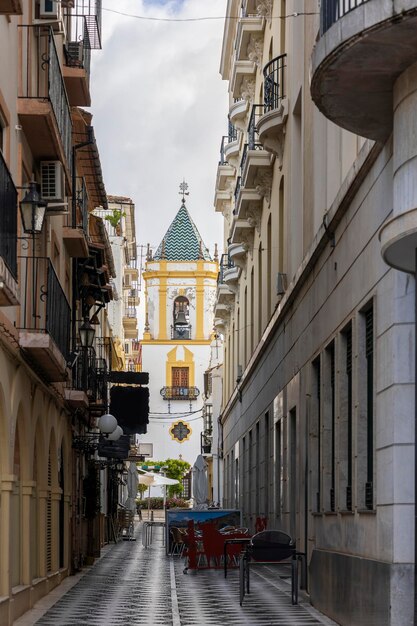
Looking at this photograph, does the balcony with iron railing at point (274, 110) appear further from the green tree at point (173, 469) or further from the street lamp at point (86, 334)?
the green tree at point (173, 469)

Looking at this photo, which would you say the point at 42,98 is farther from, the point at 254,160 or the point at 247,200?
the point at 247,200

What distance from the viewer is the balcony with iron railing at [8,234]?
1267 cm

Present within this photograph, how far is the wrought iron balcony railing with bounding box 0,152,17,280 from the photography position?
13.5 m

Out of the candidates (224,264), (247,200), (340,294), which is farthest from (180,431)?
(340,294)

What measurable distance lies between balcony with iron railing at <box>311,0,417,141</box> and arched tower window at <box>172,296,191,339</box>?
8772 centimetres

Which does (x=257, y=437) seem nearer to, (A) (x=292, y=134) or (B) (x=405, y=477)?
(A) (x=292, y=134)

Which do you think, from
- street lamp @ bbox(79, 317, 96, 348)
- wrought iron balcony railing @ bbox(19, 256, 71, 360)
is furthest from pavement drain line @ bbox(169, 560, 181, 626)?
street lamp @ bbox(79, 317, 96, 348)

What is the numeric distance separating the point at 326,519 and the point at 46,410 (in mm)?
5943

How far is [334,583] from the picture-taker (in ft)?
55.1

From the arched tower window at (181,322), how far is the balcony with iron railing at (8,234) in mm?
86638

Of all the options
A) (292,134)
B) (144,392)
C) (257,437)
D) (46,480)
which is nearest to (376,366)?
(46,480)

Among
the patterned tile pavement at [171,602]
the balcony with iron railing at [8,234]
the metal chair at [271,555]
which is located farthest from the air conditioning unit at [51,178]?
the patterned tile pavement at [171,602]

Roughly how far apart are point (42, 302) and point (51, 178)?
1.80 m

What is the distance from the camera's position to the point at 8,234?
547 inches
